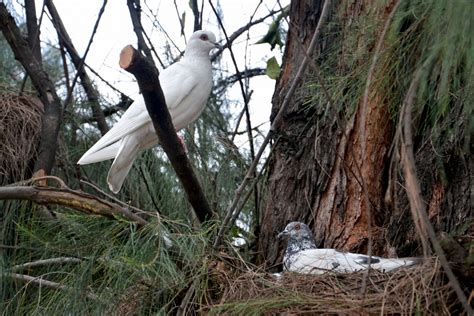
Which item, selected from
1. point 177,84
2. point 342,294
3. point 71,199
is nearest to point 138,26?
point 177,84

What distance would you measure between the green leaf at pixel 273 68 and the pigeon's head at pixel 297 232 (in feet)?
2.41

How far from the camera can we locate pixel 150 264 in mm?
3283

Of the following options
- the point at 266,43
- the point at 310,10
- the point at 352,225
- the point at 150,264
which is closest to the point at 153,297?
the point at 150,264

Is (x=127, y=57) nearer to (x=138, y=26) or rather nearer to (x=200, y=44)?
(x=138, y=26)

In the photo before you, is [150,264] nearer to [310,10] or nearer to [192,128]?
[310,10]

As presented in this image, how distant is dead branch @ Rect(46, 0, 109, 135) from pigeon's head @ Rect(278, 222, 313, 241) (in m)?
1.41

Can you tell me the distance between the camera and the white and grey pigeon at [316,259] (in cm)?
346

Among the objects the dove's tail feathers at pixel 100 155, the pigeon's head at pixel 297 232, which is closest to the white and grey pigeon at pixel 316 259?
the pigeon's head at pixel 297 232

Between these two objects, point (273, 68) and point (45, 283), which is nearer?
point (45, 283)

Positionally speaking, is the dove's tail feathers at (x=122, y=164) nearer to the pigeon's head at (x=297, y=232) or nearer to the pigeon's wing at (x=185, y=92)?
the pigeon's wing at (x=185, y=92)

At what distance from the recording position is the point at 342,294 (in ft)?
10.7

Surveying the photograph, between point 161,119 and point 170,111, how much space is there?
4.30ft

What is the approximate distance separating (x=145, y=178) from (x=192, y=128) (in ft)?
1.54

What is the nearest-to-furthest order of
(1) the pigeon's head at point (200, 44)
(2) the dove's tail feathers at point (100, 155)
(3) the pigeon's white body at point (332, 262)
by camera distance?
(3) the pigeon's white body at point (332, 262) < (2) the dove's tail feathers at point (100, 155) < (1) the pigeon's head at point (200, 44)
